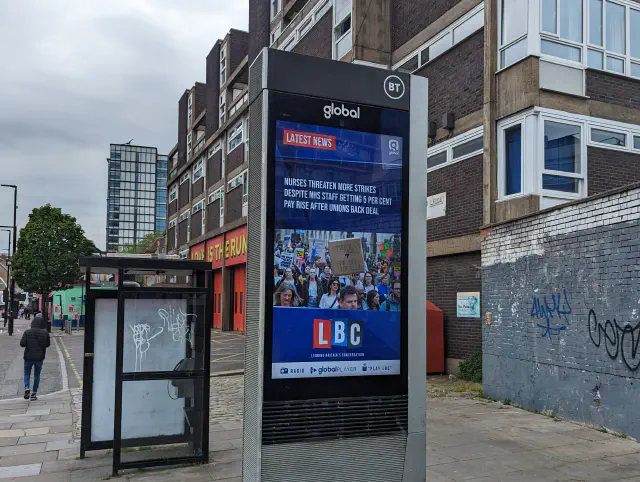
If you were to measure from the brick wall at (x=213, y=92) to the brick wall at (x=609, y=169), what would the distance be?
32.8m

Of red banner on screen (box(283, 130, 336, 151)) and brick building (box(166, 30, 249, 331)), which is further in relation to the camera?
brick building (box(166, 30, 249, 331))

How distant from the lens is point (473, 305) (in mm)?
14352

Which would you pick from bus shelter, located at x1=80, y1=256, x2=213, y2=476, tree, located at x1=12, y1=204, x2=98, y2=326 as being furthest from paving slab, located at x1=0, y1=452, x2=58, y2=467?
tree, located at x1=12, y1=204, x2=98, y2=326

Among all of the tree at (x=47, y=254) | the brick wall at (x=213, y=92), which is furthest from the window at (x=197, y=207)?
the tree at (x=47, y=254)

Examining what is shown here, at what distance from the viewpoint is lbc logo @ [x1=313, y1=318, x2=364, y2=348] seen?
495 centimetres

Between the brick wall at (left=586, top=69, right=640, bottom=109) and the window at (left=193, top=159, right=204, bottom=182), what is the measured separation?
3406cm

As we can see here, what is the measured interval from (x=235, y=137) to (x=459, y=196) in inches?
926

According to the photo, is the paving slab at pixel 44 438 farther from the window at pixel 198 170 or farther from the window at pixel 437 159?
the window at pixel 198 170

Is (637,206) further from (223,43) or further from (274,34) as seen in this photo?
(223,43)

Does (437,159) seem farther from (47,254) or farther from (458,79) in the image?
(47,254)

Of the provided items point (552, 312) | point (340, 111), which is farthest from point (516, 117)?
point (340, 111)

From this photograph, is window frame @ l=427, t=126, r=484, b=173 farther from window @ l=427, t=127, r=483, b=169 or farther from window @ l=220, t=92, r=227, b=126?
window @ l=220, t=92, r=227, b=126

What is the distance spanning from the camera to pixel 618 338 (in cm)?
834

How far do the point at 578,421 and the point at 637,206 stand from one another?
3.17 metres
